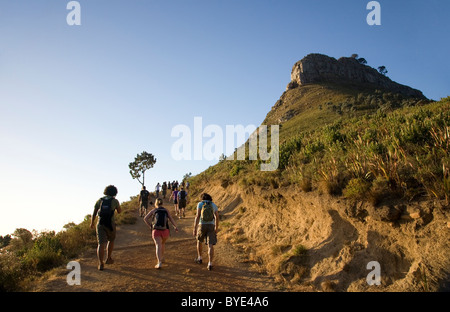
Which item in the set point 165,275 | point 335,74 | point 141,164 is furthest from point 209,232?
point 335,74

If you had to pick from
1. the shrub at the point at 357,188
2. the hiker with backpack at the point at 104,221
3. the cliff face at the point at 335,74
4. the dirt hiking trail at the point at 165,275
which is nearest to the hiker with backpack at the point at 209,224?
the dirt hiking trail at the point at 165,275

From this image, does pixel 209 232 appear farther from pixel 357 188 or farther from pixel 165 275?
pixel 357 188

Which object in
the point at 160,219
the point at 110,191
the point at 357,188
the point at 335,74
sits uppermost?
the point at 335,74

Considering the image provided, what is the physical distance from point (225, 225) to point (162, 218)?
5980 mm

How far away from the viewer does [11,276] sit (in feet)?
20.6

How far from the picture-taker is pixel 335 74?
286ft

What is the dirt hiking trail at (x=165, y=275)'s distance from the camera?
233 inches

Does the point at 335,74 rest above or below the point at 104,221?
above

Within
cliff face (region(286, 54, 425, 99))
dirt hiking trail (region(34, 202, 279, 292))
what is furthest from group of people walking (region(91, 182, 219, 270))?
cliff face (region(286, 54, 425, 99))

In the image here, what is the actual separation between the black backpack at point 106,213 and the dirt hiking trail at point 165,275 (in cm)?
133

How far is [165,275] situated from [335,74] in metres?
95.8

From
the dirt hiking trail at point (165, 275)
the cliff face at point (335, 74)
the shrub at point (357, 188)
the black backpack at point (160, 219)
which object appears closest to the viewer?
the dirt hiking trail at point (165, 275)

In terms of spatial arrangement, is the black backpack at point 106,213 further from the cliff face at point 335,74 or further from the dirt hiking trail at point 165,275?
the cliff face at point 335,74
